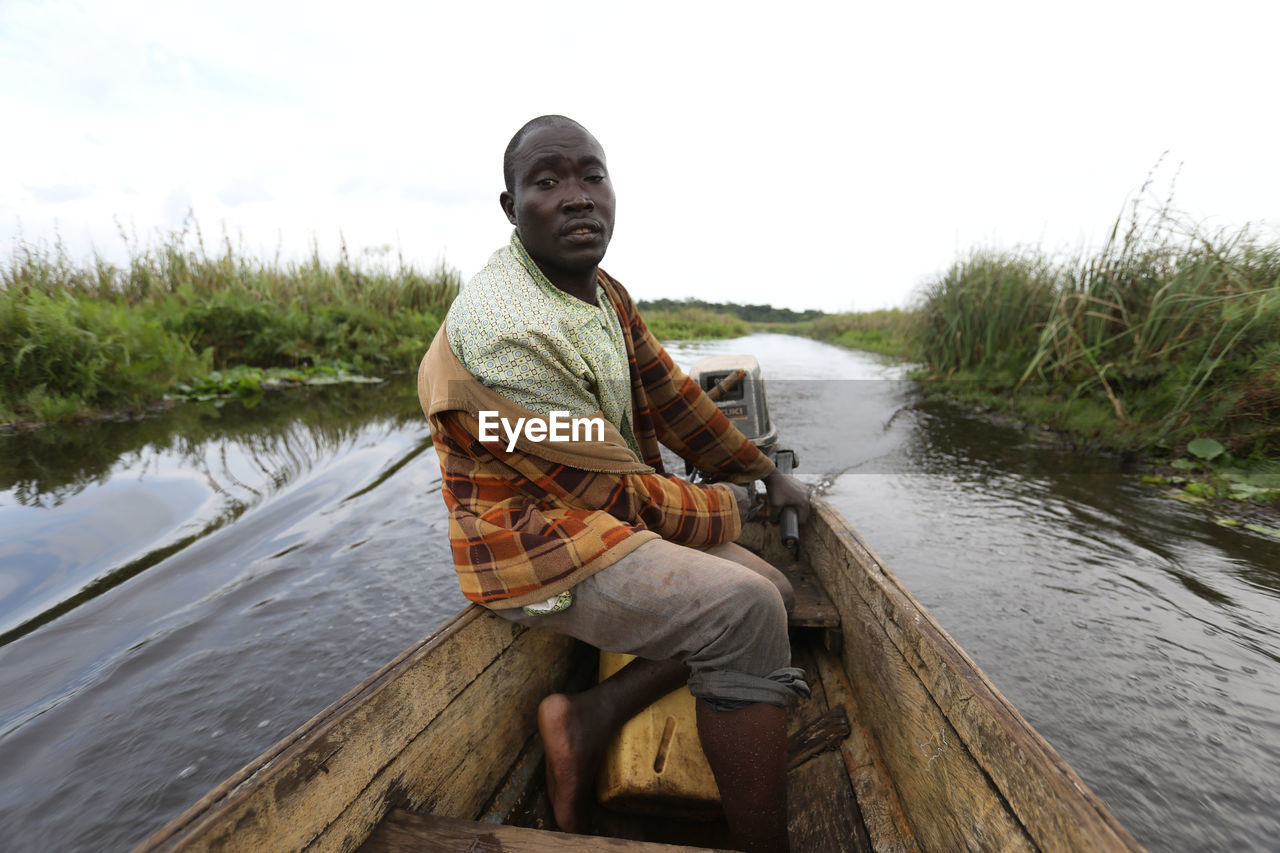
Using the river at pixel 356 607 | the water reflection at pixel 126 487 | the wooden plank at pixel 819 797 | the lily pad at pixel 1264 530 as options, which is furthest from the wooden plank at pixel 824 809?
the lily pad at pixel 1264 530

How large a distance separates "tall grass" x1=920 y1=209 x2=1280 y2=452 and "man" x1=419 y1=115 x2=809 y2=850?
15.8ft

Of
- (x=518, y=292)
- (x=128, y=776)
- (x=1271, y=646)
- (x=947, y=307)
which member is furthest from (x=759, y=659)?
(x=947, y=307)

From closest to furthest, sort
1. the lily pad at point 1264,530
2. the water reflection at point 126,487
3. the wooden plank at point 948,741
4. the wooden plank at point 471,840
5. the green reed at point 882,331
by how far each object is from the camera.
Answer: the wooden plank at point 948,741, the wooden plank at point 471,840, the water reflection at point 126,487, the lily pad at point 1264,530, the green reed at point 882,331

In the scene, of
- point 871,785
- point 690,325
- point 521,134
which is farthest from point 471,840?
point 690,325

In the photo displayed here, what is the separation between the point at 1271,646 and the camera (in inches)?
98.3

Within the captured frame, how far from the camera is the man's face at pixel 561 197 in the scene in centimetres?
148

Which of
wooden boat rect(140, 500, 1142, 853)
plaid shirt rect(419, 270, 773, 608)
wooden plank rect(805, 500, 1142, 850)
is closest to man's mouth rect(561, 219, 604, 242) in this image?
plaid shirt rect(419, 270, 773, 608)

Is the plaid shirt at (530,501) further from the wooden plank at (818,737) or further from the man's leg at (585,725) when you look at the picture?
the wooden plank at (818,737)

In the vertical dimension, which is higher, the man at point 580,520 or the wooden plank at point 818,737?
the man at point 580,520

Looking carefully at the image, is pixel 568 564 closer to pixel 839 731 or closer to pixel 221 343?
pixel 839 731

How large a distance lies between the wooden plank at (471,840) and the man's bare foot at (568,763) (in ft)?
0.98

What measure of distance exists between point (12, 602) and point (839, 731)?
3.39 m

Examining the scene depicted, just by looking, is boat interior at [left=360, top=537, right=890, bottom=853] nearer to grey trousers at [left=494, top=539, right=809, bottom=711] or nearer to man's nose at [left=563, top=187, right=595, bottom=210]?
grey trousers at [left=494, top=539, right=809, bottom=711]

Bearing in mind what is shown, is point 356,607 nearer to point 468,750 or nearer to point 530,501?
point 468,750
